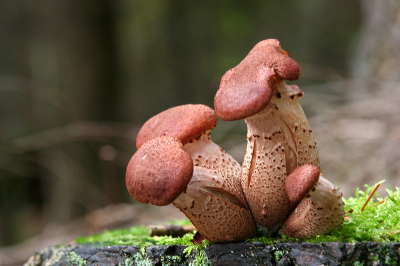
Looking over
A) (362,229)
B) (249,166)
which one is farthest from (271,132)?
(362,229)

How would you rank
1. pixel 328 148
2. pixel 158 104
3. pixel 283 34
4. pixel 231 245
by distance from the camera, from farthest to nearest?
pixel 158 104
pixel 283 34
pixel 328 148
pixel 231 245

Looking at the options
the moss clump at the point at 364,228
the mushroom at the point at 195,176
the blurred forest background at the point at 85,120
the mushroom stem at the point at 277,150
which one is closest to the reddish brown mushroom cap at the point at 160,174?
the mushroom at the point at 195,176

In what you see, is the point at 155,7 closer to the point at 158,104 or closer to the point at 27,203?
the point at 158,104

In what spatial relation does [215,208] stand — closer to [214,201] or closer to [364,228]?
[214,201]

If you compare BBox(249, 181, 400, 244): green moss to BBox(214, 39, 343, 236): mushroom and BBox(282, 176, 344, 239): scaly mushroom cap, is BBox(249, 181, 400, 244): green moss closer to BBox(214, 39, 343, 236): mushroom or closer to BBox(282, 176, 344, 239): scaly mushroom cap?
BBox(282, 176, 344, 239): scaly mushroom cap

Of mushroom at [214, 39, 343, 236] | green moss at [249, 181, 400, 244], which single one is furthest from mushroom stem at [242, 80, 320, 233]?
green moss at [249, 181, 400, 244]

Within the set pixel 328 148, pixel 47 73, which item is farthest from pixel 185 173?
pixel 47 73
